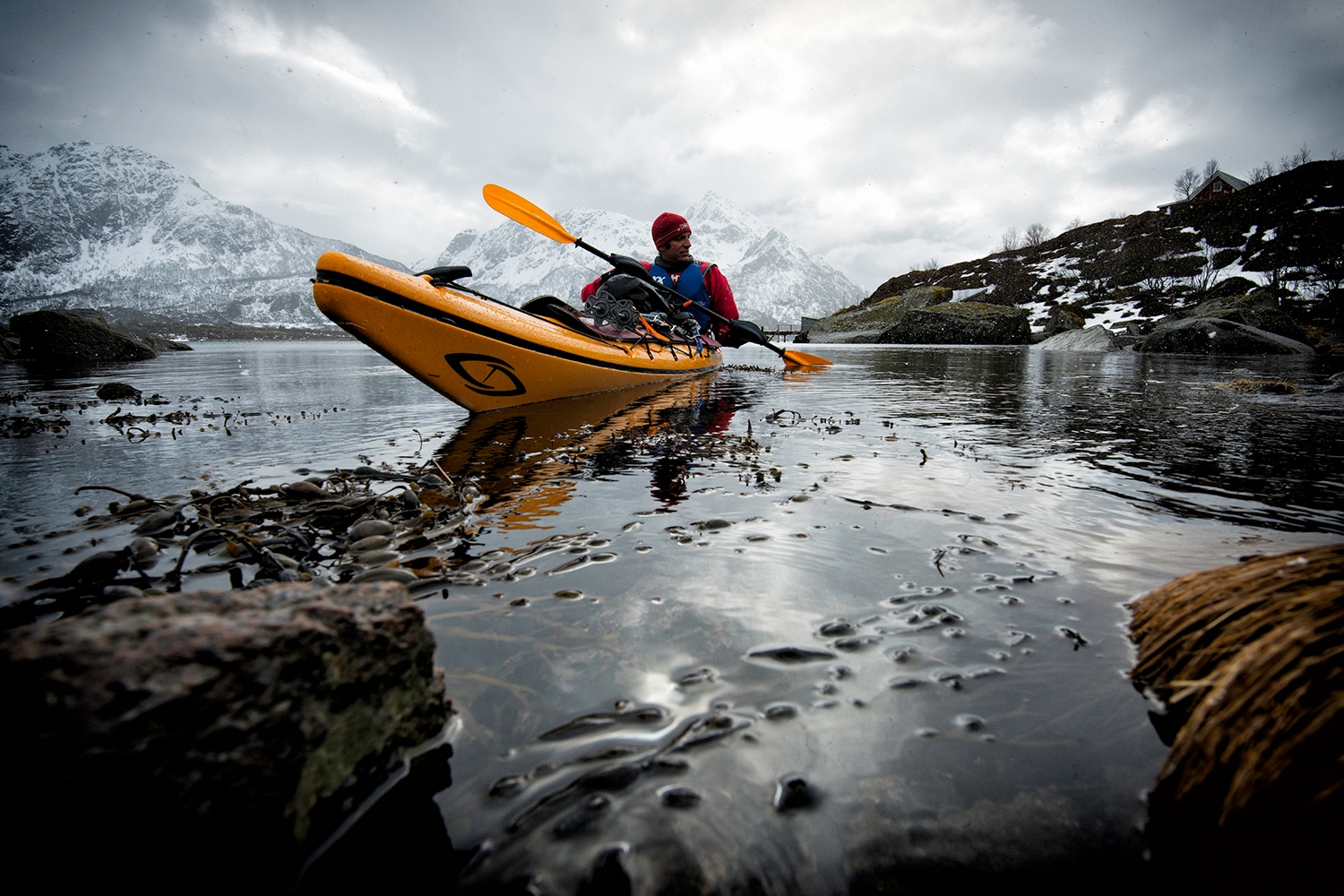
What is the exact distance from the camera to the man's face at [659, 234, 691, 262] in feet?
41.0

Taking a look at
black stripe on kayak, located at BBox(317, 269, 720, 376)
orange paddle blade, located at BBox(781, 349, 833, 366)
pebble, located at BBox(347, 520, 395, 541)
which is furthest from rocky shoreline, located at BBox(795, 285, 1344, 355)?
pebble, located at BBox(347, 520, 395, 541)

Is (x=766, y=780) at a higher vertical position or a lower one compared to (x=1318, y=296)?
lower

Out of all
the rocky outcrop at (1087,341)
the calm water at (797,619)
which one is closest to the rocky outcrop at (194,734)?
the calm water at (797,619)

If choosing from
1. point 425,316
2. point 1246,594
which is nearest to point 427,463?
point 425,316

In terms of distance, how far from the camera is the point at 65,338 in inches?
826

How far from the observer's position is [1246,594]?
1.68 m

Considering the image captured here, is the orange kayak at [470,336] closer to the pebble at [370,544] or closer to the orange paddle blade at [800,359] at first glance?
the pebble at [370,544]

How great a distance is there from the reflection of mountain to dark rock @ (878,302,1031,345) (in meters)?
33.0

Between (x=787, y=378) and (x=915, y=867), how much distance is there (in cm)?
1400

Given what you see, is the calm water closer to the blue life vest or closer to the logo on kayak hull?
the logo on kayak hull

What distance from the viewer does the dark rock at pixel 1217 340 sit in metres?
21.4

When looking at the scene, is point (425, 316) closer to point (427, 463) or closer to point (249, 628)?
point (427, 463)

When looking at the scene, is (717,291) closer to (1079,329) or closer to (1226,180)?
(1079,329)

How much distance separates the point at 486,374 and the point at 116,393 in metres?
8.17
